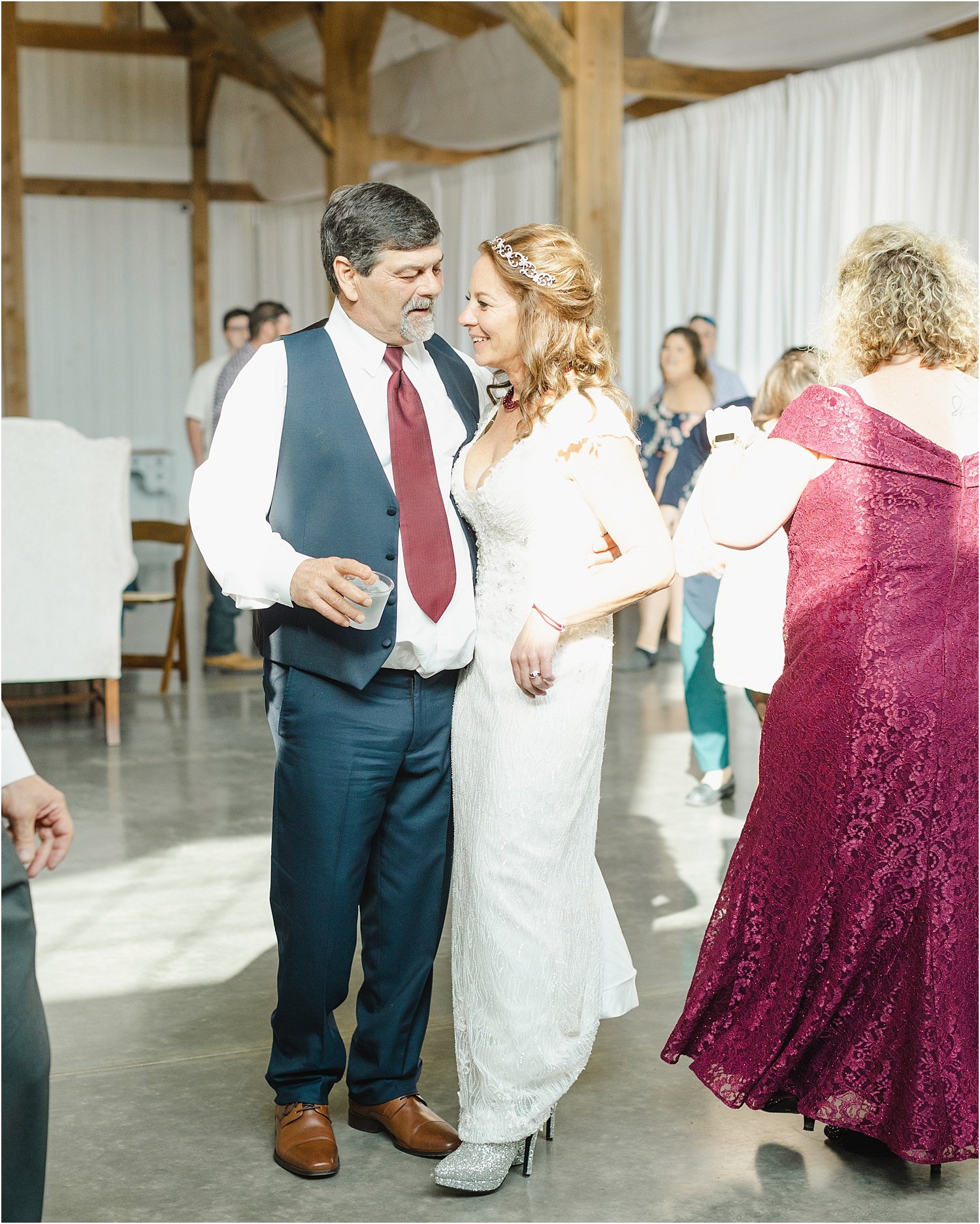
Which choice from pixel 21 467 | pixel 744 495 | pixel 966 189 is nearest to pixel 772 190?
pixel 966 189

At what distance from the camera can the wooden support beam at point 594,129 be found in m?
7.74

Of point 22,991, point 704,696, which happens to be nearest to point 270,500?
point 22,991

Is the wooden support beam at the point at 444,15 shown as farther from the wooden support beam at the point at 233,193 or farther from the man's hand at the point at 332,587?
the man's hand at the point at 332,587

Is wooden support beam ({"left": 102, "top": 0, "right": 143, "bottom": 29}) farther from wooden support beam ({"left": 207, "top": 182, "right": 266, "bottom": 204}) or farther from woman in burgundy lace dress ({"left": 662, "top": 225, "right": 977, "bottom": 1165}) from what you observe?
woman in burgundy lace dress ({"left": 662, "top": 225, "right": 977, "bottom": 1165})

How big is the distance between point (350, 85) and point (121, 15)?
4070mm

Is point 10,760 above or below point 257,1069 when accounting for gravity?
above

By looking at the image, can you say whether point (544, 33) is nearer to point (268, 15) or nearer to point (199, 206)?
point (268, 15)

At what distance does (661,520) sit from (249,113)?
44.3 feet

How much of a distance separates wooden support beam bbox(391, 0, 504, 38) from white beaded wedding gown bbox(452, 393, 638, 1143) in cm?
959

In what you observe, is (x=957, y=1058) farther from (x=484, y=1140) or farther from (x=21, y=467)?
(x=21, y=467)

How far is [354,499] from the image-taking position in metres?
2.25

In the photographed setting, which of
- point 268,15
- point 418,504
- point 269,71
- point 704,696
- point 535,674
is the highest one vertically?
point 268,15

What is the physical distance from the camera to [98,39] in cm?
1393

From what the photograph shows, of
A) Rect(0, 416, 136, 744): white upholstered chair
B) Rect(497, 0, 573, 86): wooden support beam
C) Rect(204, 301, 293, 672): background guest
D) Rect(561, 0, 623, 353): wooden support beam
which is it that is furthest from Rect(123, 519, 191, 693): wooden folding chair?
Rect(497, 0, 573, 86): wooden support beam
